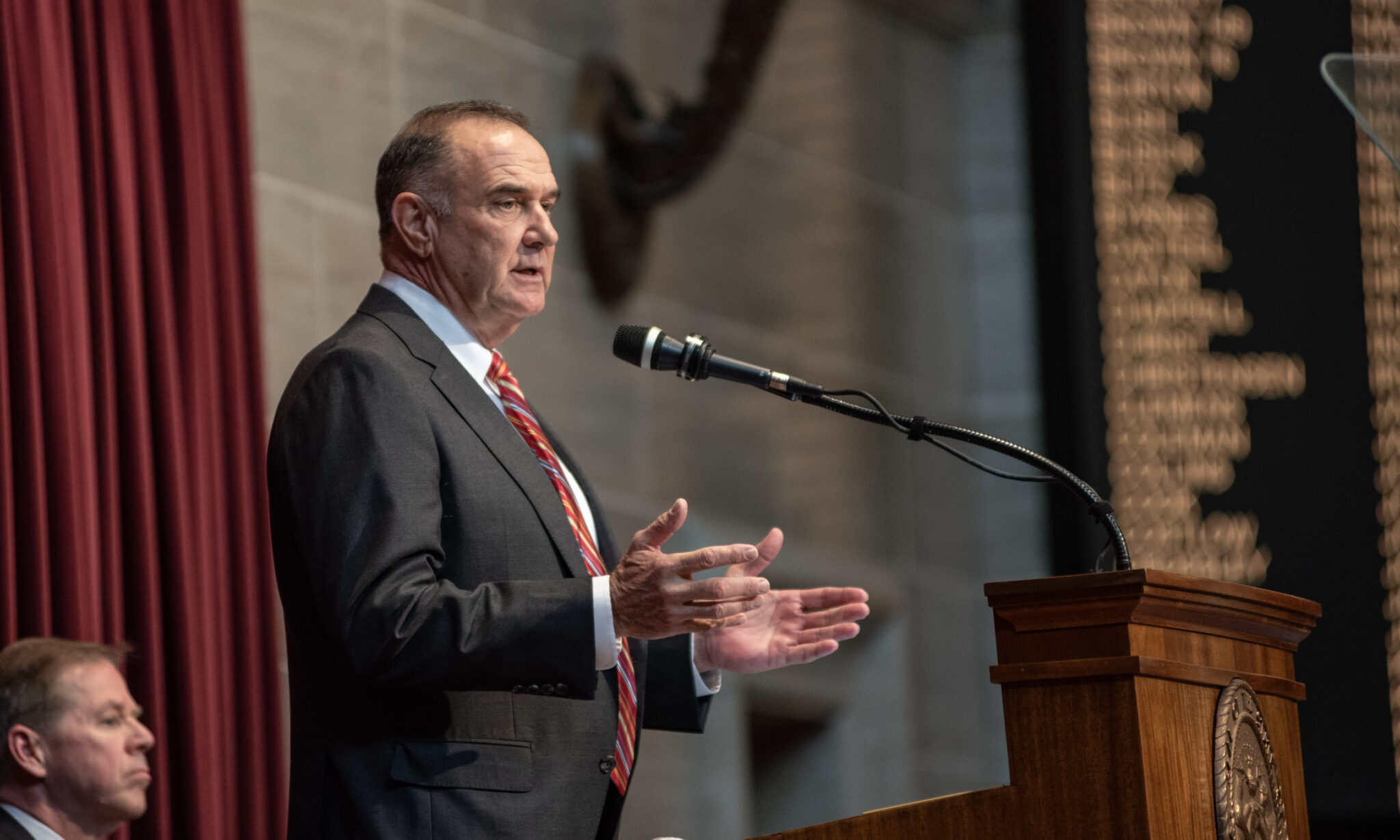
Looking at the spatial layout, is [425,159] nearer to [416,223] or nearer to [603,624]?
[416,223]

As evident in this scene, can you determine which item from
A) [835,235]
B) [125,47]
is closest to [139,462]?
[125,47]

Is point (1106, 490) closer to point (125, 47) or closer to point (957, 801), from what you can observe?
point (125, 47)

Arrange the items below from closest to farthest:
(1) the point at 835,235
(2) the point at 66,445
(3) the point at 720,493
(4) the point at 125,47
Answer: (2) the point at 66,445 < (4) the point at 125,47 < (3) the point at 720,493 < (1) the point at 835,235

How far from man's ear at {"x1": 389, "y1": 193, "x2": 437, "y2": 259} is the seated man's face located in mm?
1016

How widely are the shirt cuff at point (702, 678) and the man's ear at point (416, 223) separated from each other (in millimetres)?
614

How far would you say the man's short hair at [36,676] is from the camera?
2.78 meters

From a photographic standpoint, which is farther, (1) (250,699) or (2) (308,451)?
(1) (250,699)

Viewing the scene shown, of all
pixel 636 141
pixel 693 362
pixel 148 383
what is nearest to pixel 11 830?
pixel 148 383

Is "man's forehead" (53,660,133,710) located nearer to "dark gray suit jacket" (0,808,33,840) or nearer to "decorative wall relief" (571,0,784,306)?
"dark gray suit jacket" (0,808,33,840)

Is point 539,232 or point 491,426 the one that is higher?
point 539,232

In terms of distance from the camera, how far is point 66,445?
9.64 feet

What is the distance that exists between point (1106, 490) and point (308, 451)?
3.21 m

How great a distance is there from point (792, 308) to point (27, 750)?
10.8 feet

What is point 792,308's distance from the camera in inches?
225
